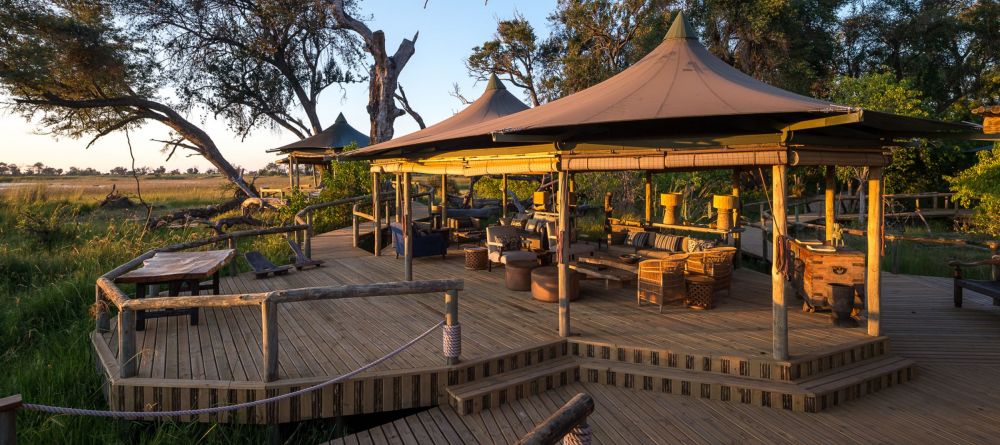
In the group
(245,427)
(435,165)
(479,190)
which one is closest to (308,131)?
(479,190)

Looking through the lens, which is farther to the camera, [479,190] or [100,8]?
[479,190]

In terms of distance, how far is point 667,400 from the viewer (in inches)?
190

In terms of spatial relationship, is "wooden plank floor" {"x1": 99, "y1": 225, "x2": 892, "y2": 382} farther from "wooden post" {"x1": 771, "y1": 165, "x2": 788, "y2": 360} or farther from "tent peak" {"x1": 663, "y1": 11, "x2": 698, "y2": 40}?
"tent peak" {"x1": 663, "y1": 11, "x2": 698, "y2": 40}

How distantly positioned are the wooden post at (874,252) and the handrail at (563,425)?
200 inches

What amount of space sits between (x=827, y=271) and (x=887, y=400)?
5.49 ft

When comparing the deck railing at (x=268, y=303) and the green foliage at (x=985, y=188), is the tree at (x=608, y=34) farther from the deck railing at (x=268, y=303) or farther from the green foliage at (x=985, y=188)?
the deck railing at (x=268, y=303)

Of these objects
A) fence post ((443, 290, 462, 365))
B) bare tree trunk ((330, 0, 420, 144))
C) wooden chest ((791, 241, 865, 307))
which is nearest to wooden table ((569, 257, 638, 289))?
wooden chest ((791, 241, 865, 307))

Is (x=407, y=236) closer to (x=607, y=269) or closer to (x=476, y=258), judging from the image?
(x=476, y=258)

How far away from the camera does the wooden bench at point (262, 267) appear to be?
28.9ft

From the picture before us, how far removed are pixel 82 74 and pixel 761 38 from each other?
86.7 ft

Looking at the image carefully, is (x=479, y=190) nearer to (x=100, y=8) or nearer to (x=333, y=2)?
(x=333, y=2)

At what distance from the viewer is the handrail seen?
1.88 metres

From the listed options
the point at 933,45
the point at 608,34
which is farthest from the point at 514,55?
the point at 933,45

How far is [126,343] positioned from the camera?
14.7 ft
